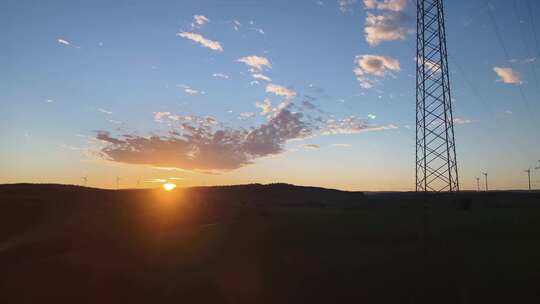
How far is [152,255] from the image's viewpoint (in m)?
29.0

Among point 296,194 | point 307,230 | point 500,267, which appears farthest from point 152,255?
point 296,194

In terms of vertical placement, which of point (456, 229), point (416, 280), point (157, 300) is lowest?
point (157, 300)

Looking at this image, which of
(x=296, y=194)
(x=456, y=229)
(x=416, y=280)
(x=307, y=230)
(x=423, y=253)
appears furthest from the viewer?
(x=296, y=194)

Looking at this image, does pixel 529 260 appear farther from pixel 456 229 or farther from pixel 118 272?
pixel 118 272

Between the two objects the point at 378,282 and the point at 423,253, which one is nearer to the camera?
the point at 378,282

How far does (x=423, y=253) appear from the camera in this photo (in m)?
23.0

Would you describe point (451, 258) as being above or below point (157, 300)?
above

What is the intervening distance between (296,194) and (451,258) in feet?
399

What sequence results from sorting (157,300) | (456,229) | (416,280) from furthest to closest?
(456,229) < (157,300) < (416,280)

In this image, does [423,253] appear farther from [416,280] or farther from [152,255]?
[152,255]

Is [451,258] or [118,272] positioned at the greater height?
[451,258]

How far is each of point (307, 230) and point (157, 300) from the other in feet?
42.4

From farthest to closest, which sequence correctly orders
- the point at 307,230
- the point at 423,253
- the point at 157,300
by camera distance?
the point at 307,230
the point at 423,253
the point at 157,300

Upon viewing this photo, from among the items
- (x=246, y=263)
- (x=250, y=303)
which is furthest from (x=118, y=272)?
(x=250, y=303)
